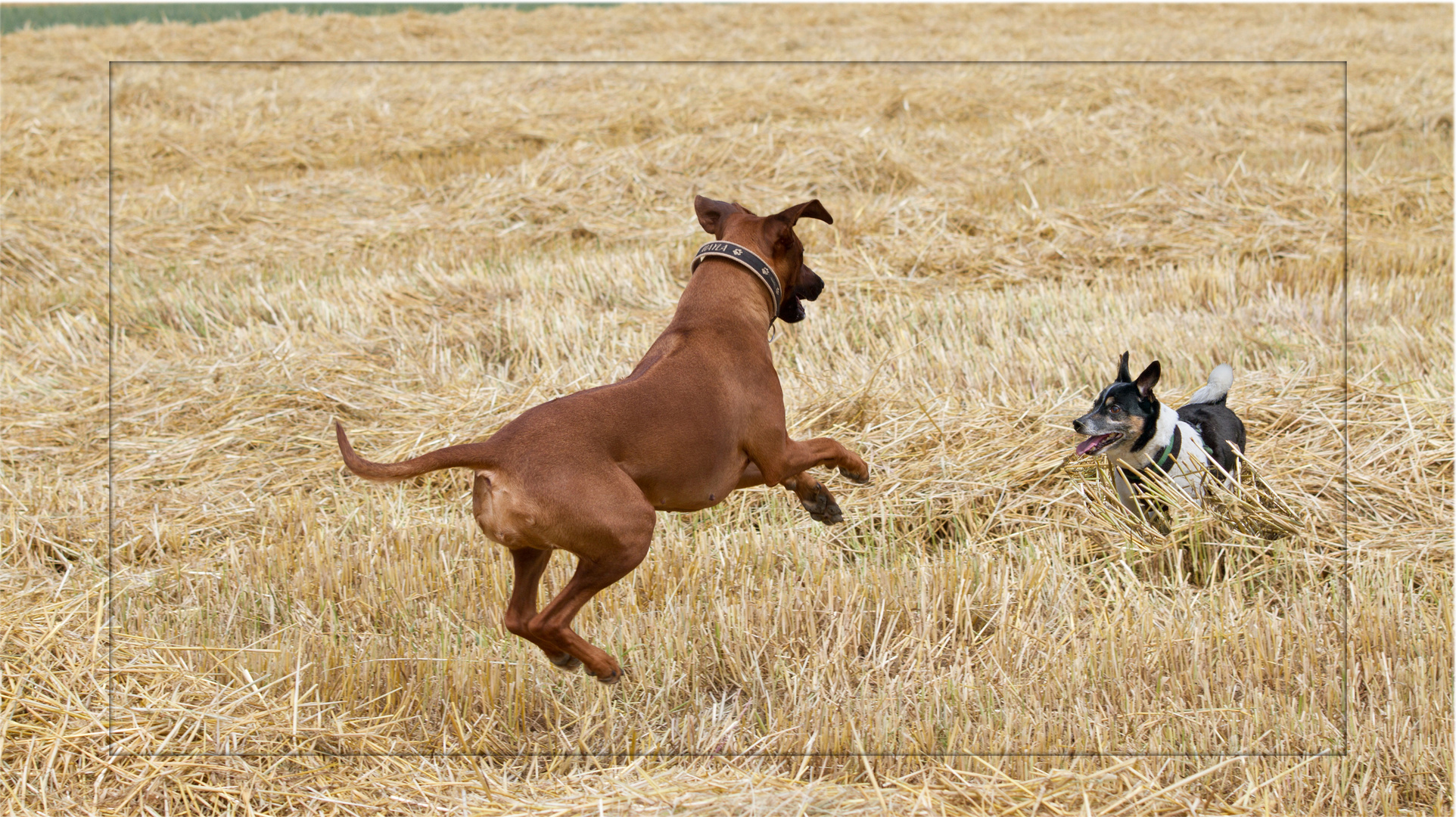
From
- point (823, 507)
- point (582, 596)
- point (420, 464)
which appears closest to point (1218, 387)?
point (823, 507)

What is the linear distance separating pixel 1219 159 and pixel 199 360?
28.2 ft

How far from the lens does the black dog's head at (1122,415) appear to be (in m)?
4.46

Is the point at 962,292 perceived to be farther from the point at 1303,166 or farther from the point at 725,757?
the point at 725,757

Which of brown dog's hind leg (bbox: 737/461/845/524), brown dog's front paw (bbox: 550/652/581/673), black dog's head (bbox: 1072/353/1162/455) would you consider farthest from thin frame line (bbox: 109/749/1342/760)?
black dog's head (bbox: 1072/353/1162/455)

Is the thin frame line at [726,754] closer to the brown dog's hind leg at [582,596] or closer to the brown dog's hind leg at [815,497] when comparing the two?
the brown dog's hind leg at [582,596]

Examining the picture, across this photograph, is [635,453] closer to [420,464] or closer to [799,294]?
[420,464]

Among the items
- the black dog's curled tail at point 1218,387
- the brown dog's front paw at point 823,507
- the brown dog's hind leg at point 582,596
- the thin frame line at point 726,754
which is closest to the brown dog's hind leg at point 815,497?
the brown dog's front paw at point 823,507

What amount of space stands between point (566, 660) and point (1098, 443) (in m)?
2.49

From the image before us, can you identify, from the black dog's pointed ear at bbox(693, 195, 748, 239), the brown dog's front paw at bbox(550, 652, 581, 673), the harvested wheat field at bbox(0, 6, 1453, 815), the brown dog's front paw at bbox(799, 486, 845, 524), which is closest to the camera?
the brown dog's front paw at bbox(550, 652, 581, 673)

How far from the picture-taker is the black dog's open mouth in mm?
4469

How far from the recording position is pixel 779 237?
3.41m

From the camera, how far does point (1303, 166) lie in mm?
9586

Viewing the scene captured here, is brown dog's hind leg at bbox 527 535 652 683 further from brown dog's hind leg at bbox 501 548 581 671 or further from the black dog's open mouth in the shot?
the black dog's open mouth

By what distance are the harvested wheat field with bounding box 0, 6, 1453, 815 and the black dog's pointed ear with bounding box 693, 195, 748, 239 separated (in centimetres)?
129
